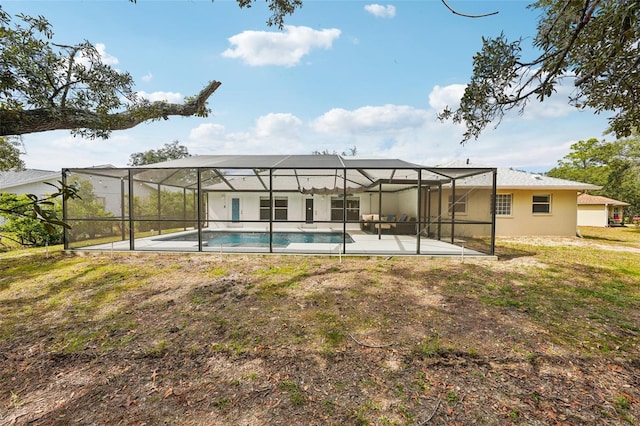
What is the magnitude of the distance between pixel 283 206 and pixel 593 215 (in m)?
24.1

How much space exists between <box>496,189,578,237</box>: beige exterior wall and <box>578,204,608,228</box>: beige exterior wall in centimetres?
1300

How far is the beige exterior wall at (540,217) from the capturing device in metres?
12.7

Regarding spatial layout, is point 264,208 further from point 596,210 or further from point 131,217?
point 596,210

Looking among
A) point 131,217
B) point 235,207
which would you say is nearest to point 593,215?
point 235,207

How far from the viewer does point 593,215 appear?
2178cm

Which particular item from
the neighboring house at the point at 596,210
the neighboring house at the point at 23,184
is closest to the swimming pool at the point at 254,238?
the neighboring house at the point at 23,184

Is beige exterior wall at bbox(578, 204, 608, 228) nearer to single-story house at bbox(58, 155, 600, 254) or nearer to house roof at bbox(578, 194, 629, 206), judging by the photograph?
house roof at bbox(578, 194, 629, 206)

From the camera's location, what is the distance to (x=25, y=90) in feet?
8.35

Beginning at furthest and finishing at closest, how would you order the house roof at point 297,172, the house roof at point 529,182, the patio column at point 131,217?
the house roof at point 529,182
the house roof at point 297,172
the patio column at point 131,217

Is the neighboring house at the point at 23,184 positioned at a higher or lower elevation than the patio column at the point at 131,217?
higher

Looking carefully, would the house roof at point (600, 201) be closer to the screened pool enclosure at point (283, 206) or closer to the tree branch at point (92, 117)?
the screened pool enclosure at point (283, 206)

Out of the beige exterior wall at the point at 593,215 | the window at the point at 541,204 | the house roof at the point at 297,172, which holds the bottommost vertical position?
the beige exterior wall at the point at 593,215

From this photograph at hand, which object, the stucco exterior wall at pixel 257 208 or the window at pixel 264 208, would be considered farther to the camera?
the window at pixel 264 208

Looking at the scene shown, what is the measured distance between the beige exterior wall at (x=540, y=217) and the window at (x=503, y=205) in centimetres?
18
